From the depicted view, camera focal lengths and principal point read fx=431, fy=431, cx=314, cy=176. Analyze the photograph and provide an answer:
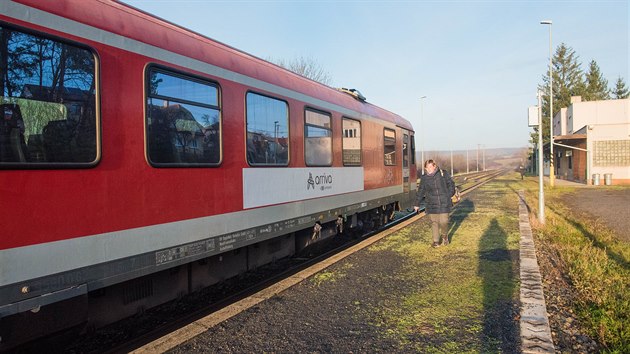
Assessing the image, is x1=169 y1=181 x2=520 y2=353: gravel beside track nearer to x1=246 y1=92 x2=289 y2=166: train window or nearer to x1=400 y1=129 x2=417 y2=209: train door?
x1=246 y1=92 x2=289 y2=166: train window

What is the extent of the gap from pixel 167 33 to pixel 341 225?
5.24 meters

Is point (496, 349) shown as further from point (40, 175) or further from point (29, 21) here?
point (29, 21)

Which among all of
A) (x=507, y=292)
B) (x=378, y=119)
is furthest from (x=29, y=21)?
(x=378, y=119)

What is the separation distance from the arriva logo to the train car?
0.40m

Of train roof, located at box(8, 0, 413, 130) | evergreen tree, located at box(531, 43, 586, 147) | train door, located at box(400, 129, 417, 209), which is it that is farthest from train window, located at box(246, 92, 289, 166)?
evergreen tree, located at box(531, 43, 586, 147)

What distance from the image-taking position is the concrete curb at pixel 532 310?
372 cm

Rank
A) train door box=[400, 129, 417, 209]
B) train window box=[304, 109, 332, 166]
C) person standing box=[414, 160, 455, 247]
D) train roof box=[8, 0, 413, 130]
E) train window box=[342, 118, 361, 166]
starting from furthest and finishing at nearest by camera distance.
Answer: train door box=[400, 129, 417, 209] < train window box=[342, 118, 361, 166] < person standing box=[414, 160, 455, 247] < train window box=[304, 109, 332, 166] < train roof box=[8, 0, 413, 130]

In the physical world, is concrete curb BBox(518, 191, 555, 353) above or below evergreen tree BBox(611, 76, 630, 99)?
below

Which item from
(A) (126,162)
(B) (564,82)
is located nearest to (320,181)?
(A) (126,162)

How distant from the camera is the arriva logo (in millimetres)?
7164

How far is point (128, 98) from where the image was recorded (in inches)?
154

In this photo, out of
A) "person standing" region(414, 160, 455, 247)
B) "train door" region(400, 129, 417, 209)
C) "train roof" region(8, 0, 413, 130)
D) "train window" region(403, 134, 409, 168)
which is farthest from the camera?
"train window" region(403, 134, 409, 168)

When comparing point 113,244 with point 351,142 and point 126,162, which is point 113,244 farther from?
point 351,142

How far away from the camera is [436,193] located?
27.2ft
